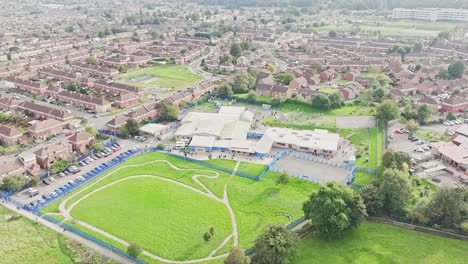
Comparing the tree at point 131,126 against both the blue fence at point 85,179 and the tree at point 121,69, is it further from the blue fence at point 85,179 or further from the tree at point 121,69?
the tree at point 121,69

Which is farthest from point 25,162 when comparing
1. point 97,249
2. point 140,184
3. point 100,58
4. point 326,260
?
point 100,58

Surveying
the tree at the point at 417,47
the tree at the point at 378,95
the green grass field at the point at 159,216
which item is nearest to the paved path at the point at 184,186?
the green grass field at the point at 159,216

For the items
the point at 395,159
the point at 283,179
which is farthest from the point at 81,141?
the point at 395,159

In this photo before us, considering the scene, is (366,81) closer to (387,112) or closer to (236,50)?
(387,112)

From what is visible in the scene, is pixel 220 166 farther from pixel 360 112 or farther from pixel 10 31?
pixel 10 31

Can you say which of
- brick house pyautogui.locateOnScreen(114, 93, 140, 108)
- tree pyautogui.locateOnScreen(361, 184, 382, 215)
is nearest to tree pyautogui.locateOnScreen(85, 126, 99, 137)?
brick house pyautogui.locateOnScreen(114, 93, 140, 108)

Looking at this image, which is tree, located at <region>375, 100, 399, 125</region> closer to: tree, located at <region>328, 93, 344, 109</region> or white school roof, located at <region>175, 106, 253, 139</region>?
tree, located at <region>328, 93, 344, 109</region>
